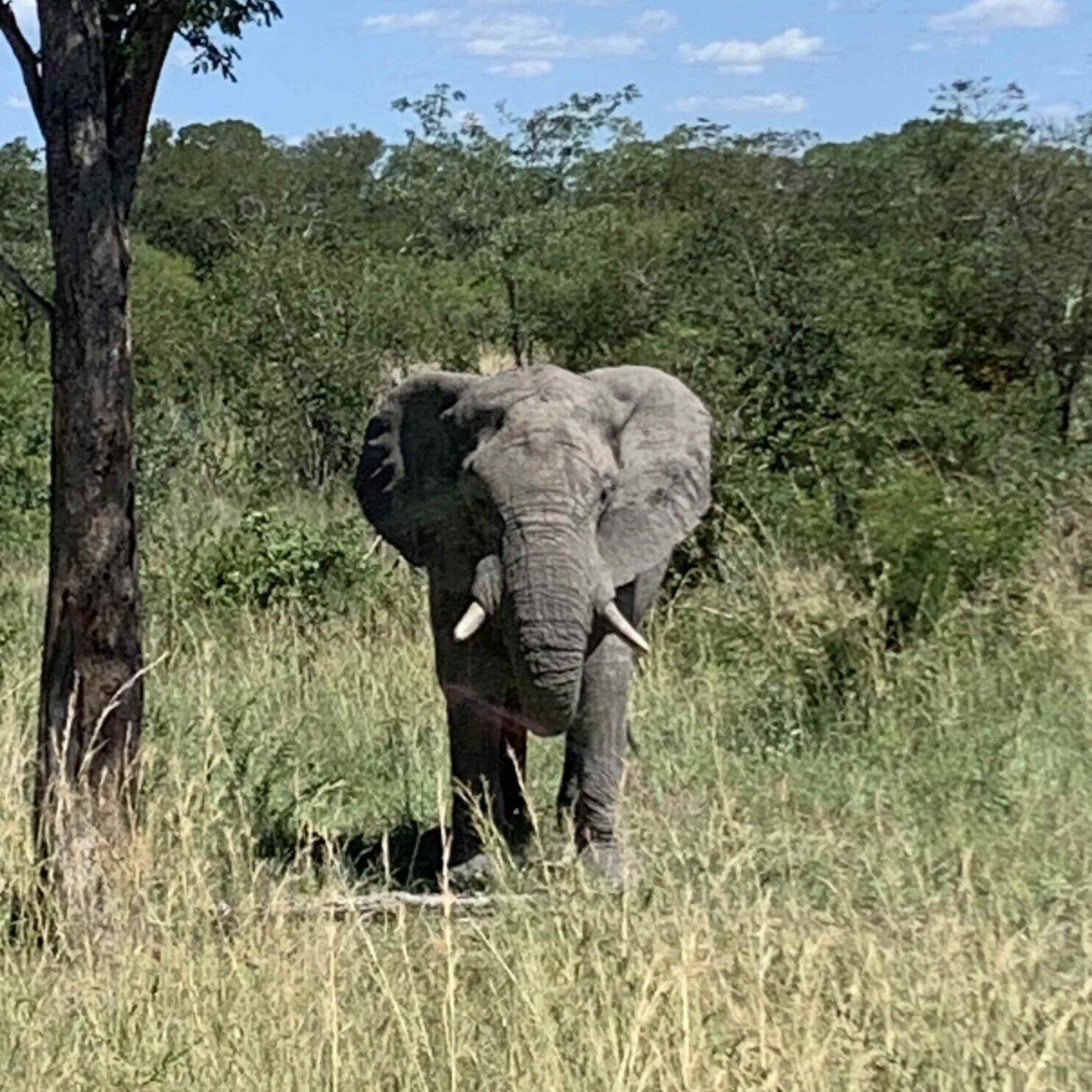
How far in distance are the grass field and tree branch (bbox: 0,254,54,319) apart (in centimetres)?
112

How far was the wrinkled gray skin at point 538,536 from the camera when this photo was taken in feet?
19.2

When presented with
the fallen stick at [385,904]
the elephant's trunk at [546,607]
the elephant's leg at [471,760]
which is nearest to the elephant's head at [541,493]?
the elephant's trunk at [546,607]

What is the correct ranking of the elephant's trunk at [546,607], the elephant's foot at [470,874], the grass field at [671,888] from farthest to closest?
the elephant's foot at [470,874], the elephant's trunk at [546,607], the grass field at [671,888]

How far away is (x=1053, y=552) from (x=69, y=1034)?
23.0ft

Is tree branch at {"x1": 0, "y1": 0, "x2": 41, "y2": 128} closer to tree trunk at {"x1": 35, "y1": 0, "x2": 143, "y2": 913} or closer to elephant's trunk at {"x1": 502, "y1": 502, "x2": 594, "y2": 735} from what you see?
tree trunk at {"x1": 35, "y1": 0, "x2": 143, "y2": 913}

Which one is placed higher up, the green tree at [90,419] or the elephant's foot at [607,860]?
the green tree at [90,419]

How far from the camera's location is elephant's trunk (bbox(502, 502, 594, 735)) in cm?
577

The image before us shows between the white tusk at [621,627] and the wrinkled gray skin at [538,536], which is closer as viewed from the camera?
the wrinkled gray skin at [538,536]

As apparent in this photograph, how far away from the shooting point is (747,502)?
1101 centimetres

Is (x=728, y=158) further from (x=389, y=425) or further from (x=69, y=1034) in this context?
(x=69, y=1034)

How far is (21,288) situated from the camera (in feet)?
17.0

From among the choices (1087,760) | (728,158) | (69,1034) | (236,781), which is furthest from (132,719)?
(728,158)

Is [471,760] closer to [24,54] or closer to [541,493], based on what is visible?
[541,493]

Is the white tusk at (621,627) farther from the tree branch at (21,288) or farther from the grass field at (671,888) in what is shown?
the tree branch at (21,288)
